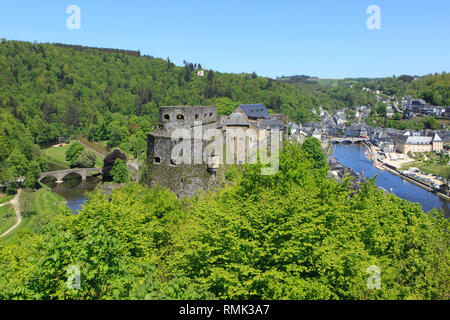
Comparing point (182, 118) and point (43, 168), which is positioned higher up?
point (182, 118)

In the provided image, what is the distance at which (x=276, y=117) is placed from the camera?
68062 mm

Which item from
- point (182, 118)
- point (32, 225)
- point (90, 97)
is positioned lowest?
point (32, 225)

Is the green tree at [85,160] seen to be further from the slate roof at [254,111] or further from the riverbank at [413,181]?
the riverbank at [413,181]

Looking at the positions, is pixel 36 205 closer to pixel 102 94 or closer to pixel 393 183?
pixel 393 183

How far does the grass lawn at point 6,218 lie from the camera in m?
49.2

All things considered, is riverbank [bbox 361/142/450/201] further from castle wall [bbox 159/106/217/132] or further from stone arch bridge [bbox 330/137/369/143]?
castle wall [bbox 159/106/217/132]

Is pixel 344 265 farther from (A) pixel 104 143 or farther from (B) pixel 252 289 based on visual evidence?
(A) pixel 104 143

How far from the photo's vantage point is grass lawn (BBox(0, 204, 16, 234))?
49225mm

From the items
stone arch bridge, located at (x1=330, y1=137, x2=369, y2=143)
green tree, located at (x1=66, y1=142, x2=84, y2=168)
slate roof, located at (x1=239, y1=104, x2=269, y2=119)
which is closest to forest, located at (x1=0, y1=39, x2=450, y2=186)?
green tree, located at (x1=66, y1=142, x2=84, y2=168)

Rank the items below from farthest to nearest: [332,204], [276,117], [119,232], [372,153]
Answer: [372,153], [276,117], [332,204], [119,232]

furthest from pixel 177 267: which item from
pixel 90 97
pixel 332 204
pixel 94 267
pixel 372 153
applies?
pixel 90 97

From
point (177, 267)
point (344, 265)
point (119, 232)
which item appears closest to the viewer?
point (344, 265)

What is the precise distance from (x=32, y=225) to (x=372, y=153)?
4421 inches

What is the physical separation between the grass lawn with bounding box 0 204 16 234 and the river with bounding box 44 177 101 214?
9950 millimetres
